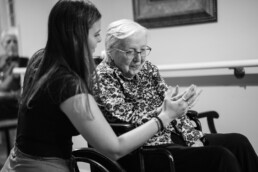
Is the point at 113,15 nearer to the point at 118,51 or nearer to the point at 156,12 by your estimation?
the point at 156,12

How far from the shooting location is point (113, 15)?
262 centimetres

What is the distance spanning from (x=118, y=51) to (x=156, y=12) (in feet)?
2.74

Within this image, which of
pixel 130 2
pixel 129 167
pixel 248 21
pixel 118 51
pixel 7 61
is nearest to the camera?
pixel 129 167

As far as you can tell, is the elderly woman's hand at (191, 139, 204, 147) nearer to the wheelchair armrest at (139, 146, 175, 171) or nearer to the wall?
the wheelchair armrest at (139, 146, 175, 171)

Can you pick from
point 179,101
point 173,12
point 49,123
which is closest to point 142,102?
point 179,101

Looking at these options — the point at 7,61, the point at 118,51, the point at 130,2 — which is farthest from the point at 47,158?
the point at 7,61

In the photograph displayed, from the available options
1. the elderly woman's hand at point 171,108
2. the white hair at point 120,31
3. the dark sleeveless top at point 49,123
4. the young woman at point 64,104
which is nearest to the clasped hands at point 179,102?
the elderly woman's hand at point 171,108

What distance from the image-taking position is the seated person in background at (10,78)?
2980 millimetres

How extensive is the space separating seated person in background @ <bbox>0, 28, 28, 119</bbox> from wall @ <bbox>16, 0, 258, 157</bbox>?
125 cm

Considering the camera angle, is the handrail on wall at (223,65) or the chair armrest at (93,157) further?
the handrail on wall at (223,65)

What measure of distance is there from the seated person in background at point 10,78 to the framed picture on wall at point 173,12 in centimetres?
121

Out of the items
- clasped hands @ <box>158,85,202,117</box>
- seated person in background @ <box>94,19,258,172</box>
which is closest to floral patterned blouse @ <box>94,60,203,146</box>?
seated person in background @ <box>94,19,258,172</box>

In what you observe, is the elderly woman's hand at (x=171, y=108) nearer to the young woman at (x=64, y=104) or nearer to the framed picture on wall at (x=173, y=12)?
the young woman at (x=64, y=104)

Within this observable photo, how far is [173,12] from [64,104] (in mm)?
1516
